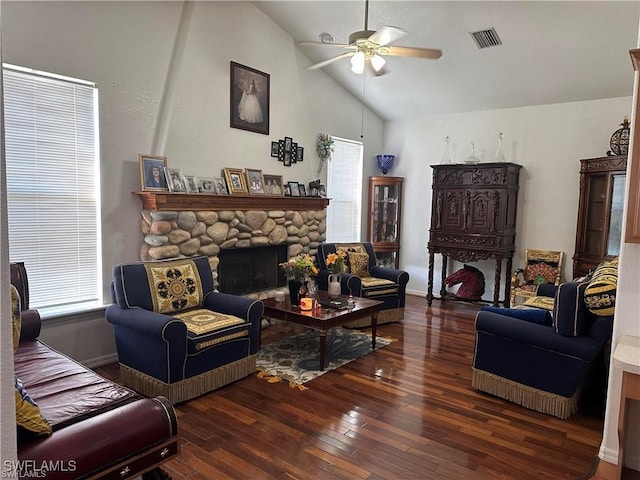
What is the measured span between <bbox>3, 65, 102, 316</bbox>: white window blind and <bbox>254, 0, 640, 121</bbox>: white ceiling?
252cm

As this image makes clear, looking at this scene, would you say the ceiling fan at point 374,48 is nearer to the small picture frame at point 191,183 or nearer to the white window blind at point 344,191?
the small picture frame at point 191,183

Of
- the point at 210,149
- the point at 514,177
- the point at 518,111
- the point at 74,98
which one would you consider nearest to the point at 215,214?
the point at 210,149

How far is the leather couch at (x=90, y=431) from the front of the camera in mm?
1613

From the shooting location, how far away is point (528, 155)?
5.89 metres

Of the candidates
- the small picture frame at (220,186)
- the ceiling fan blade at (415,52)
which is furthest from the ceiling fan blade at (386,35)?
the small picture frame at (220,186)

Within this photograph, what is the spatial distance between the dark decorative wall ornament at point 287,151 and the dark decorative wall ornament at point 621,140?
12.1 ft

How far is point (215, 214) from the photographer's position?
14.6 ft

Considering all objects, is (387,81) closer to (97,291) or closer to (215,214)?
(215,214)

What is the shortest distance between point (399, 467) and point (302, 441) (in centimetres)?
61

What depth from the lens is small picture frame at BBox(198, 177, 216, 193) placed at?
4.44 metres

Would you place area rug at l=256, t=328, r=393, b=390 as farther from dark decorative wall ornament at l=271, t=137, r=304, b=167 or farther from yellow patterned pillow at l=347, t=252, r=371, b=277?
dark decorative wall ornament at l=271, t=137, r=304, b=167

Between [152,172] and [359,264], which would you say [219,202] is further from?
[359,264]

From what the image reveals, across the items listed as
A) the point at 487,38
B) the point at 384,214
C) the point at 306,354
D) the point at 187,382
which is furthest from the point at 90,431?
the point at 384,214
